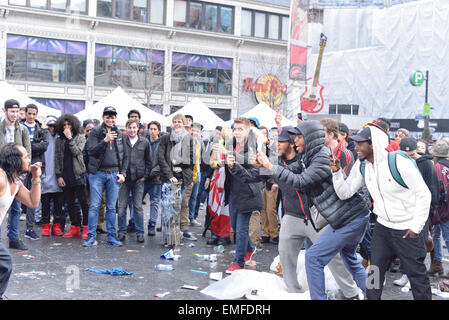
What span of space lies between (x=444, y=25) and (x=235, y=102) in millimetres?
15394

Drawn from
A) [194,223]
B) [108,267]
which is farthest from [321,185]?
[194,223]

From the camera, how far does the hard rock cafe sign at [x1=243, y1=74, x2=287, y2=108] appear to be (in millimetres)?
40969

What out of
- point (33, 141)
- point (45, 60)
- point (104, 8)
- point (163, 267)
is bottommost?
point (163, 267)

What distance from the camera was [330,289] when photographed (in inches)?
245

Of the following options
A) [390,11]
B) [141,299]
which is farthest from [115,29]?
[141,299]

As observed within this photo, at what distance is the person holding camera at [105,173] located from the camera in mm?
8797

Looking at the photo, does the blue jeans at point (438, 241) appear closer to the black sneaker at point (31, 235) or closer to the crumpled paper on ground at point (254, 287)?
the crumpled paper on ground at point (254, 287)

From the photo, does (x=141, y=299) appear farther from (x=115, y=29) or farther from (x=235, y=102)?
(x=235, y=102)

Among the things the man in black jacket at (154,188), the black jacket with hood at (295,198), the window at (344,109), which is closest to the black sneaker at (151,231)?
the man in black jacket at (154,188)

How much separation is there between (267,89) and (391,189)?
121 ft

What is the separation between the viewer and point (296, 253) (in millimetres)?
6023

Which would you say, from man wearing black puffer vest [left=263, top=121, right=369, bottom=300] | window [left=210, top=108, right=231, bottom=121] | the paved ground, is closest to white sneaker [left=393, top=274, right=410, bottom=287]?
the paved ground

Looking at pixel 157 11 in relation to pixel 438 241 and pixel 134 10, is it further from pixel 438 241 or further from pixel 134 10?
pixel 438 241

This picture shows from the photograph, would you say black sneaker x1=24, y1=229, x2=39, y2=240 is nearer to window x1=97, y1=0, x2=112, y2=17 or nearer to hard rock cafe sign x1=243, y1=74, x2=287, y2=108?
window x1=97, y1=0, x2=112, y2=17
